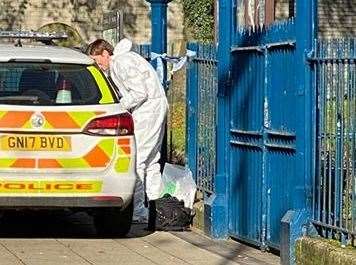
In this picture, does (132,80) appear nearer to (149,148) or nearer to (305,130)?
(149,148)

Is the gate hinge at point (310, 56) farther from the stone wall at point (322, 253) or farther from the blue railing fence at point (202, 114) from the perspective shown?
the blue railing fence at point (202, 114)

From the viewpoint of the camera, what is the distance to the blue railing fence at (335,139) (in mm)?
8500

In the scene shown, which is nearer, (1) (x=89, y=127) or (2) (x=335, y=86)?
(2) (x=335, y=86)

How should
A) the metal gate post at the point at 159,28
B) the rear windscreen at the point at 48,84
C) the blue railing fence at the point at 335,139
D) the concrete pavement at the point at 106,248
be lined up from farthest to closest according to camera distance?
1. the metal gate post at the point at 159,28
2. the rear windscreen at the point at 48,84
3. the concrete pavement at the point at 106,248
4. the blue railing fence at the point at 335,139

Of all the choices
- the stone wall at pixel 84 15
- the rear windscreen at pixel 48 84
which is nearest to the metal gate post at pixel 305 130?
the rear windscreen at pixel 48 84

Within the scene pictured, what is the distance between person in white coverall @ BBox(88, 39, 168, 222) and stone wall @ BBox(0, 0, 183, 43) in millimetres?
19190

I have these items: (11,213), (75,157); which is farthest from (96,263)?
(11,213)

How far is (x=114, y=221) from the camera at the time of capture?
37.1 feet

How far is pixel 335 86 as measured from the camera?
28.8 feet

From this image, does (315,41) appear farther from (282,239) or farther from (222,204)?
(222,204)

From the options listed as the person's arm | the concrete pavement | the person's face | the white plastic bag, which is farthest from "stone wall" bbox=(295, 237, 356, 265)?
the person's face

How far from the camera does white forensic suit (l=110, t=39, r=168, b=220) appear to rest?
1140 cm

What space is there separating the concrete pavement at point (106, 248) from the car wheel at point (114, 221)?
11 cm

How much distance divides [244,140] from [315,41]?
1841mm
